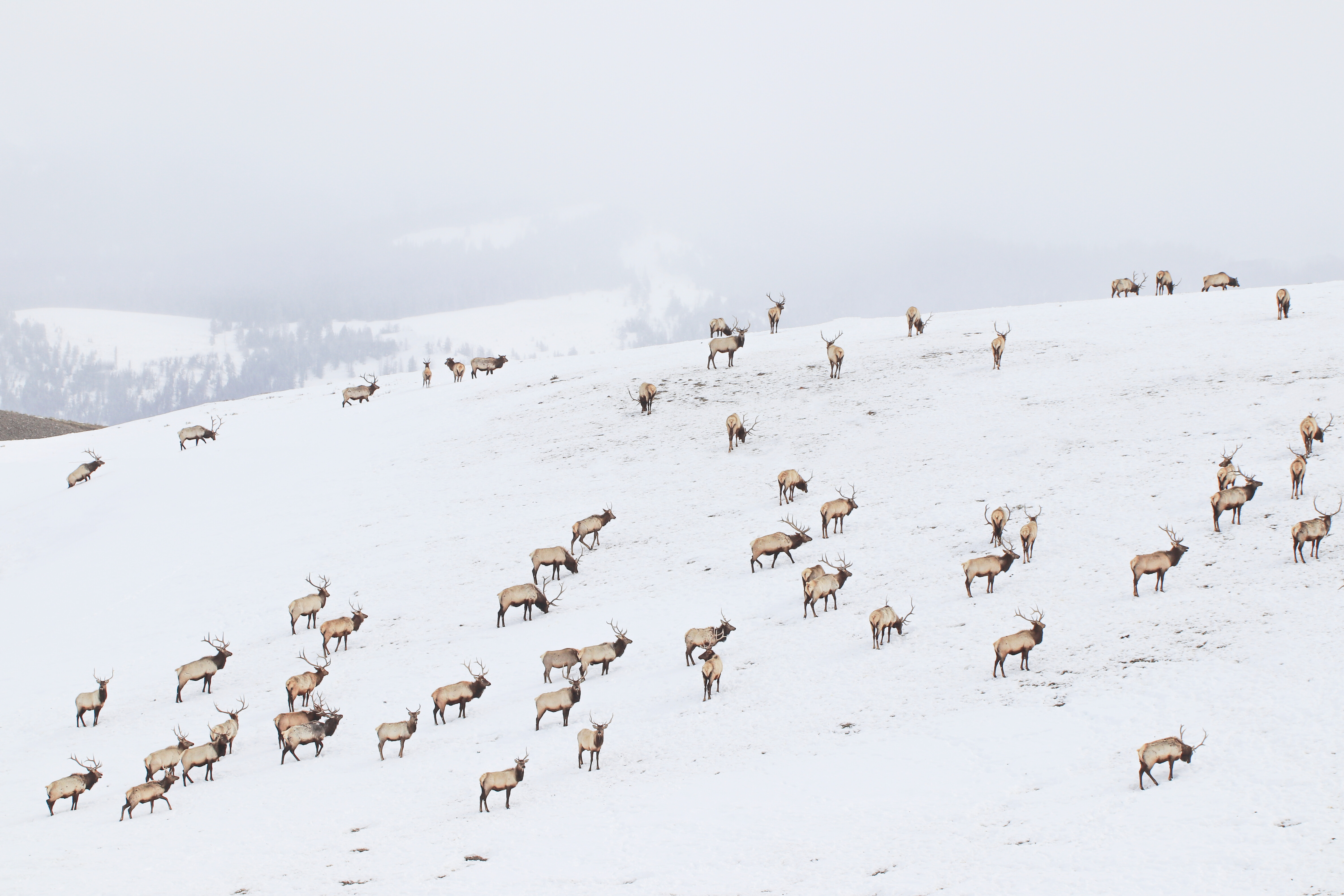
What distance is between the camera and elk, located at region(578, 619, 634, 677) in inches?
842

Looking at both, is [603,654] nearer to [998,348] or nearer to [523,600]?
[523,600]

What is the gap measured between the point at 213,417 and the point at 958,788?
46.4 metres

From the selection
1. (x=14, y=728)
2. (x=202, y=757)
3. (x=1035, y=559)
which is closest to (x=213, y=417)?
(x=14, y=728)

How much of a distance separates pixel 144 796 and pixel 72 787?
189cm

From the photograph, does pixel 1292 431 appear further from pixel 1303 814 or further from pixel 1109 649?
pixel 1303 814

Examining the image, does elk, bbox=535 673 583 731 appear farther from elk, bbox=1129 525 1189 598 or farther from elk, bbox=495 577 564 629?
elk, bbox=1129 525 1189 598

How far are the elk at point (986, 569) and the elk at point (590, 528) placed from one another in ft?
36.6

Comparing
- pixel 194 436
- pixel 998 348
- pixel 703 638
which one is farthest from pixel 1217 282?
pixel 194 436

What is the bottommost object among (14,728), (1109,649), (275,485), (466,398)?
(14,728)

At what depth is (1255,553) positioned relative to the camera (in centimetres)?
2133

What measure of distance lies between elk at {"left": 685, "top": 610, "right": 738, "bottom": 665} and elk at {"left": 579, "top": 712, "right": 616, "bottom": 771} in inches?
149

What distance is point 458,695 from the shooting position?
67.4 ft

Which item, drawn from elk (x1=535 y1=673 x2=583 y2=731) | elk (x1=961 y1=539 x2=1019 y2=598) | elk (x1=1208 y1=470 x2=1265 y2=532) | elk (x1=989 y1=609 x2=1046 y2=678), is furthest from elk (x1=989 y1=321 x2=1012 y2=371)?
elk (x1=535 y1=673 x2=583 y2=731)

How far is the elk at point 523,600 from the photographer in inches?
989
